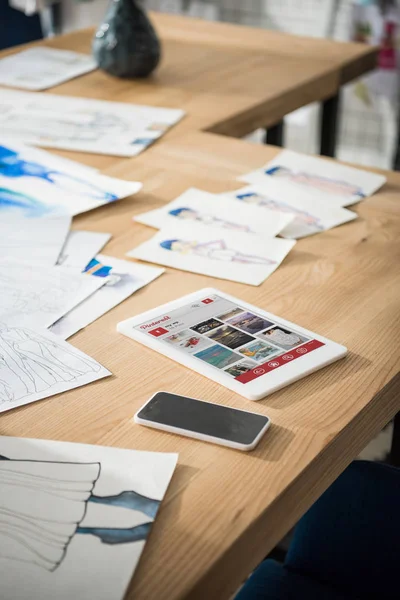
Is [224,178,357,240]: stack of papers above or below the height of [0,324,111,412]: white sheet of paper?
above

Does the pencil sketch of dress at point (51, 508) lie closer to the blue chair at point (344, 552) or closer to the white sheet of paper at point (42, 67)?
the blue chair at point (344, 552)

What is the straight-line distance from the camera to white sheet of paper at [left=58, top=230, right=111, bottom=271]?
106 centimetres

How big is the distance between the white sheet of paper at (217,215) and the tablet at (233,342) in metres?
0.22

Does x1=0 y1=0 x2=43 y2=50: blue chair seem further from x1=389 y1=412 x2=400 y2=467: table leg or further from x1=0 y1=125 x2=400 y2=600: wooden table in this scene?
x1=389 y1=412 x2=400 y2=467: table leg

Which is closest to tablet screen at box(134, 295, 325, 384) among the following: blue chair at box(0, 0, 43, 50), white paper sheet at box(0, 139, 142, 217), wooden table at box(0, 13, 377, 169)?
white paper sheet at box(0, 139, 142, 217)

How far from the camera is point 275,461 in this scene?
71 cm

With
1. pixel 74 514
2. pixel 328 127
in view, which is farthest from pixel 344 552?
pixel 328 127

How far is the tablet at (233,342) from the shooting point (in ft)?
2.66

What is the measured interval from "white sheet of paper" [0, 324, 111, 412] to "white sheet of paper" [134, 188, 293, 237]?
33cm

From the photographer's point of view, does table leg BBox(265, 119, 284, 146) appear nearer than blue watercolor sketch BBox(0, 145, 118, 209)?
No

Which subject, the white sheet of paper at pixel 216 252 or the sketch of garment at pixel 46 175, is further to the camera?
the sketch of garment at pixel 46 175

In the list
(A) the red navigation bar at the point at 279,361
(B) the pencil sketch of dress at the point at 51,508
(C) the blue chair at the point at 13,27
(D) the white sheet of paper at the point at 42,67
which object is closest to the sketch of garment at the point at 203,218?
(A) the red navigation bar at the point at 279,361

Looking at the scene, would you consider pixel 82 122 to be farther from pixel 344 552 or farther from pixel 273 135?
pixel 344 552

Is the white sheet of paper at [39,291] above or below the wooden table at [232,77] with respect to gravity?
below
